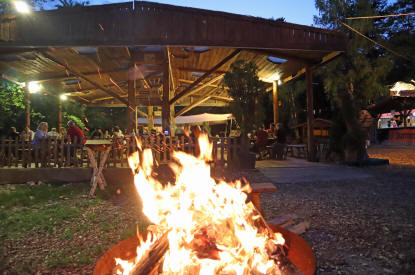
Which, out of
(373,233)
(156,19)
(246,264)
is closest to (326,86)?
(156,19)

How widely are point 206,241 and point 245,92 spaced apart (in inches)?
271

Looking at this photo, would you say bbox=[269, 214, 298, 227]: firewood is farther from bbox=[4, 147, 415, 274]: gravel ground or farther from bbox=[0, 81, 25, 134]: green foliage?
bbox=[0, 81, 25, 134]: green foliage

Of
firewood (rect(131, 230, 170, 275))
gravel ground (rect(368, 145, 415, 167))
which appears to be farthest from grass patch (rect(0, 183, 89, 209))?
gravel ground (rect(368, 145, 415, 167))

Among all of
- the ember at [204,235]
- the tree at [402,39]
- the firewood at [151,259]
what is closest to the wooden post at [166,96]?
the ember at [204,235]

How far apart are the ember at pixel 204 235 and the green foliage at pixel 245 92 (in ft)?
18.7

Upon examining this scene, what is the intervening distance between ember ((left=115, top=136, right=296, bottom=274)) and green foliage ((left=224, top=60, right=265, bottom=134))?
18.7 ft

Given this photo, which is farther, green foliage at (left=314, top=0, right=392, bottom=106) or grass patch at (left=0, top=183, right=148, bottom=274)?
green foliage at (left=314, top=0, right=392, bottom=106)

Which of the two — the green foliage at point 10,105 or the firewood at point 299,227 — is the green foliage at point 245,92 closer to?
the firewood at point 299,227

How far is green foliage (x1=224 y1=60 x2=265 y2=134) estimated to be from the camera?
332 inches

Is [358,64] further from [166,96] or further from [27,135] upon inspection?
[27,135]

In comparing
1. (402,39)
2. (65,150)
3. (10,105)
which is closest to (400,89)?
(402,39)

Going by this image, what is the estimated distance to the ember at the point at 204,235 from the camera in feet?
6.70

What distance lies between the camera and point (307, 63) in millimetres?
10484

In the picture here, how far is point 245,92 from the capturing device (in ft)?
28.0
